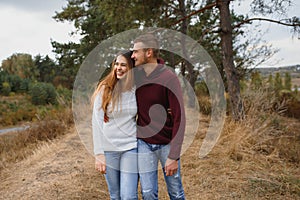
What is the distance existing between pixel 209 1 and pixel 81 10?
6.88m

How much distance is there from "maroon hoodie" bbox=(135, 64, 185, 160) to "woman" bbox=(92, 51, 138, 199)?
66mm

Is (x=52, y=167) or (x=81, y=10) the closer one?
(x=52, y=167)

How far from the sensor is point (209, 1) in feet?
27.5

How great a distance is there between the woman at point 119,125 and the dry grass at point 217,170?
1.51 metres

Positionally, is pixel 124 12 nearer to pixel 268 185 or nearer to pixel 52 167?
pixel 52 167

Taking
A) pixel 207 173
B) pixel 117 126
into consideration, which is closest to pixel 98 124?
pixel 117 126

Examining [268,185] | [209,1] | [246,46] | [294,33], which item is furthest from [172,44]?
[268,185]

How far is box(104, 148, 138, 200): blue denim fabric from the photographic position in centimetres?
207

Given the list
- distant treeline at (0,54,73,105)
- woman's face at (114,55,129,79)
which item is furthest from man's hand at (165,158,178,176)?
distant treeline at (0,54,73,105)

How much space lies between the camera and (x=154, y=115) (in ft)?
6.83

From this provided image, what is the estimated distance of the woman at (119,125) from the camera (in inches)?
81.6

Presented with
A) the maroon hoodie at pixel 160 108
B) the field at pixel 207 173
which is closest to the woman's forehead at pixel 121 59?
the maroon hoodie at pixel 160 108

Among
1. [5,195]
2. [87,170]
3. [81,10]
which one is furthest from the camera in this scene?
[81,10]

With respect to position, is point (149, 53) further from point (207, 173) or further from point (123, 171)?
point (207, 173)
